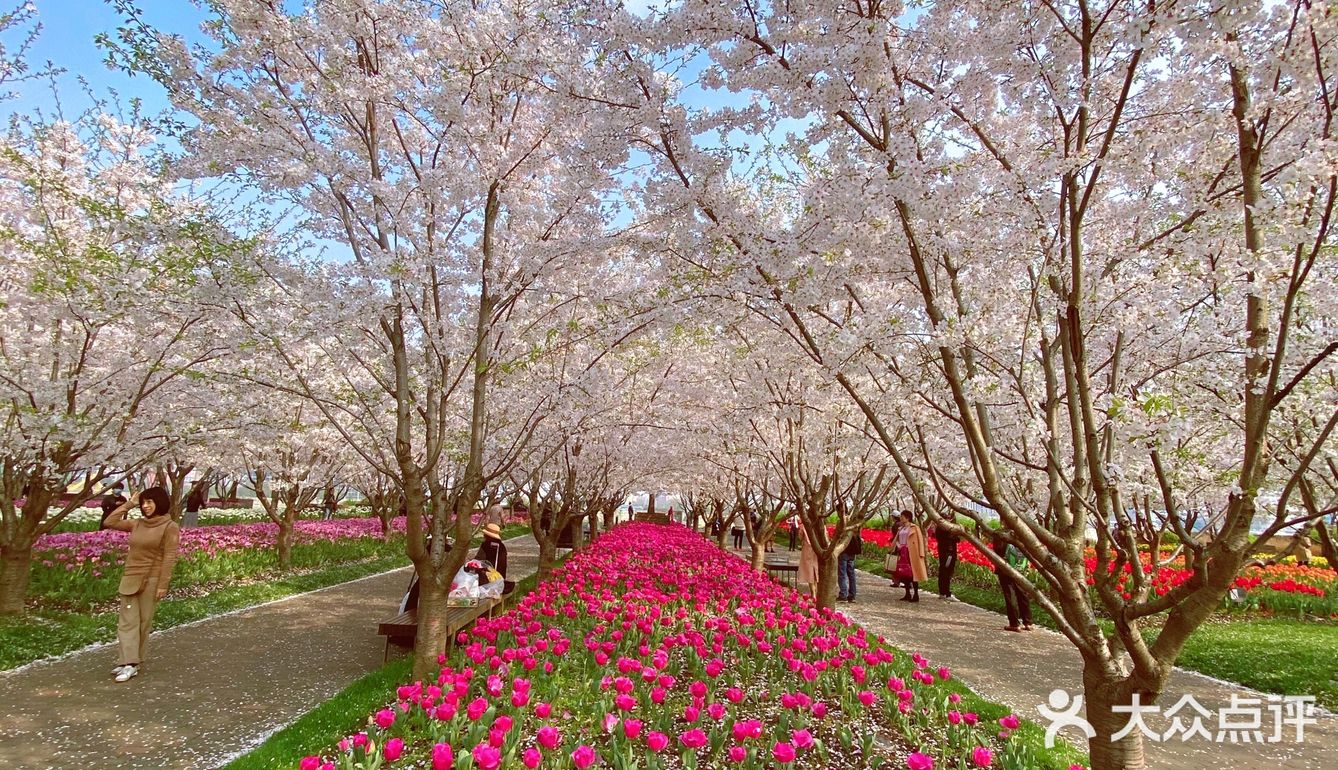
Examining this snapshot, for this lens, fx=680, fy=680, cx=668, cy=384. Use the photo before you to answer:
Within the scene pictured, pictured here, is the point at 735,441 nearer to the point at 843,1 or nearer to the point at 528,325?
the point at 528,325

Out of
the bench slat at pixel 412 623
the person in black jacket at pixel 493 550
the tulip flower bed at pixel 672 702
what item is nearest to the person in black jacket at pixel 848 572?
the tulip flower bed at pixel 672 702

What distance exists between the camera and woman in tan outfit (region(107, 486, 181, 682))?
6.64 m

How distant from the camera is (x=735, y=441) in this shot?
11.6 meters

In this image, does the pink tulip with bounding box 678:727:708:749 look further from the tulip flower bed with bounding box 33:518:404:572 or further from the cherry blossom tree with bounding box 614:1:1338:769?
the tulip flower bed with bounding box 33:518:404:572

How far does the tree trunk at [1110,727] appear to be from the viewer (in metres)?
3.16

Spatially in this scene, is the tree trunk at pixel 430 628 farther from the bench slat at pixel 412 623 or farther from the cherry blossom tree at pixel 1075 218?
the cherry blossom tree at pixel 1075 218

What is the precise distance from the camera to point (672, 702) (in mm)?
4434

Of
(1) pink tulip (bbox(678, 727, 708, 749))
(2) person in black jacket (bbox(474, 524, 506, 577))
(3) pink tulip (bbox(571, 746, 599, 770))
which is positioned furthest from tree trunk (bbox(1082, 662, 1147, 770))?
(2) person in black jacket (bbox(474, 524, 506, 577))

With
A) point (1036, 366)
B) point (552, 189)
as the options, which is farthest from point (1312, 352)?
point (552, 189)

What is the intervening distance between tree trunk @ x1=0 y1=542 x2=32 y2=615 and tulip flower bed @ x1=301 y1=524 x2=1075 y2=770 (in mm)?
7035

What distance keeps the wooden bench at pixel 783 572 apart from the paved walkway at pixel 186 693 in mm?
8684

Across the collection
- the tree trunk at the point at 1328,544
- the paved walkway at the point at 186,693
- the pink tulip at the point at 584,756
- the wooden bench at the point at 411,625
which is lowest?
the paved walkway at the point at 186,693

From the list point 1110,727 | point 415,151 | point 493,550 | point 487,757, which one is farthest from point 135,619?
point 1110,727

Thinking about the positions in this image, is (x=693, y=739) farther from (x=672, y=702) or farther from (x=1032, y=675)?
(x=1032, y=675)
